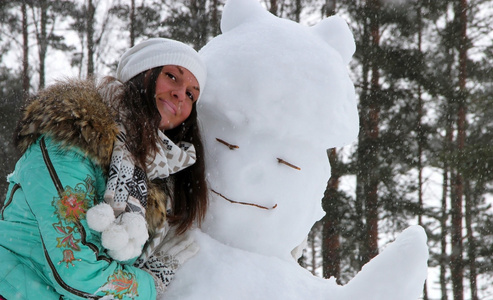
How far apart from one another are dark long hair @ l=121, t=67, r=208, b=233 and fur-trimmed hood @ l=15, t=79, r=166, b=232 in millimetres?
95

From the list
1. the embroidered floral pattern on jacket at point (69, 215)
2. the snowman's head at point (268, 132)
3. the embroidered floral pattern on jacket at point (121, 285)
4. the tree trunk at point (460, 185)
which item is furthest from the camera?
the tree trunk at point (460, 185)

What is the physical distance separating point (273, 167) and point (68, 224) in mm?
1041

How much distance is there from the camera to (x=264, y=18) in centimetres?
272

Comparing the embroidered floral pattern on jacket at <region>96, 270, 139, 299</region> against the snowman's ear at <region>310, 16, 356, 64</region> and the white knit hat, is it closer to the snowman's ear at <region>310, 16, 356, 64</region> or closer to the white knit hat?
the white knit hat

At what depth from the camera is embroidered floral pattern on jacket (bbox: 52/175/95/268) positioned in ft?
5.25

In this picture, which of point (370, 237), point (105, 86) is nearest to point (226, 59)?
point (105, 86)

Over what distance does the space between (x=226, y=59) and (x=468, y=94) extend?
8.43 metres

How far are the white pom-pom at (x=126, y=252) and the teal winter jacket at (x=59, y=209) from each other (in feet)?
0.10

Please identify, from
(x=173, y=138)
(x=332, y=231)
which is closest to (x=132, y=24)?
(x=332, y=231)

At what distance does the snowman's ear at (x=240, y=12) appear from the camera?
8.97 ft

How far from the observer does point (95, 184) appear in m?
1.78

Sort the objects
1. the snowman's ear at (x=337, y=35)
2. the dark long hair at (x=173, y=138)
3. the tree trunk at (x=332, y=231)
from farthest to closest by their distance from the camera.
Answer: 1. the tree trunk at (x=332, y=231)
2. the snowman's ear at (x=337, y=35)
3. the dark long hair at (x=173, y=138)

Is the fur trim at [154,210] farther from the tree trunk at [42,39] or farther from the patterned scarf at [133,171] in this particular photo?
the tree trunk at [42,39]

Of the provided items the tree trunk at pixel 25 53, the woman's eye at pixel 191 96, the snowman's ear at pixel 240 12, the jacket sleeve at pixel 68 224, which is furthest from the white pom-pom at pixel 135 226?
the tree trunk at pixel 25 53
